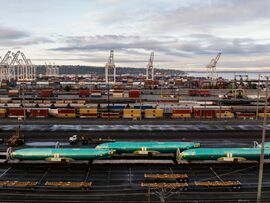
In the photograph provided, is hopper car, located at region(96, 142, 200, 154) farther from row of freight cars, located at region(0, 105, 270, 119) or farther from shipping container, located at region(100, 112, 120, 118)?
shipping container, located at region(100, 112, 120, 118)

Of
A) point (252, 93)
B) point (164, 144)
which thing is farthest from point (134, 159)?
point (252, 93)

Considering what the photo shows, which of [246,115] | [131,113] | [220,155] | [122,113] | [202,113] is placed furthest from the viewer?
[122,113]

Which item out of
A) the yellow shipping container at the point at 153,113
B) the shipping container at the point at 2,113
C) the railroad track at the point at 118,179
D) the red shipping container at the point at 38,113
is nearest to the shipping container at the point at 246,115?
the yellow shipping container at the point at 153,113

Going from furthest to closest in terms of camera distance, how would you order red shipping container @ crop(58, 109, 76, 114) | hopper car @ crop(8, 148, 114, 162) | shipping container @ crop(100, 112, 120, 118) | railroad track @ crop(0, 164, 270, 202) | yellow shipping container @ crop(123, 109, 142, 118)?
red shipping container @ crop(58, 109, 76, 114) < shipping container @ crop(100, 112, 120, 118) < yellow shipping container @ crop(123, 109, 142, 118) < hopper car @ crop(8, 148, 114, 162) < railroad track @ crop(0, 164, 270, 202)

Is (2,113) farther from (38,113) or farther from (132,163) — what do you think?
(132,163)

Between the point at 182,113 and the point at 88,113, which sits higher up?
the point at 182,113

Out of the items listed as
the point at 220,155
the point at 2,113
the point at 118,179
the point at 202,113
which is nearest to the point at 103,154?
the point at 118,179

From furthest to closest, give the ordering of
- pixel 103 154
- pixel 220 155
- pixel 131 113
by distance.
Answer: pixel 131 113, pixel 103 154, pixel 220 155

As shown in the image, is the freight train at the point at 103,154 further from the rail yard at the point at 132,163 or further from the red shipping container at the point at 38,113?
the red shipping container at the point at 38,113

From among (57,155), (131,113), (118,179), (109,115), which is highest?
(131,113)

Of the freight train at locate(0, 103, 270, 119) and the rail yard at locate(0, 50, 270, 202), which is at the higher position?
the freight train at locate(0, 103, 270, 119)

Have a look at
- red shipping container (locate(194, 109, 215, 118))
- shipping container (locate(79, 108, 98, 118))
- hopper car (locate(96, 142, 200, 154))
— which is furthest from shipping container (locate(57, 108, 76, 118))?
hopper car (locate(96, 142, 200, 154))
